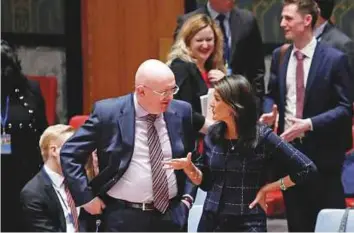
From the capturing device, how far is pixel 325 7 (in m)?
5.94

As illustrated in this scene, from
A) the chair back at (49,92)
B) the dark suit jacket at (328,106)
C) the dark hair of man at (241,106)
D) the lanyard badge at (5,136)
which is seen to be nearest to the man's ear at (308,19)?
the dark suit jacket at (328,106)

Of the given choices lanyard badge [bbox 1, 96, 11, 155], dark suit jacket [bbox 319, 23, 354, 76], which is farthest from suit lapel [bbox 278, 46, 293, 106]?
lanyard badge [bbox 1, 96, 11, 155]

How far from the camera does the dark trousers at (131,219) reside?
14.6 feet

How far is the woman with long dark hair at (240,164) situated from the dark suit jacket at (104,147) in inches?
7.7

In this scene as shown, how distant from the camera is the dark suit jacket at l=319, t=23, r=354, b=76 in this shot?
579 centimetres

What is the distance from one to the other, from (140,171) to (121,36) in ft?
11.7

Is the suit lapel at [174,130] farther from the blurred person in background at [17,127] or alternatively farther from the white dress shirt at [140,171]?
the blurred person in background at [17,127]

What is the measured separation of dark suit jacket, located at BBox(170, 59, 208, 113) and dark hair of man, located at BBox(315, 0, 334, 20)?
0.84 metres

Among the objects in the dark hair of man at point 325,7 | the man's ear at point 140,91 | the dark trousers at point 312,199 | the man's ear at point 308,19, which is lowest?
the dark trousers at point 312,199

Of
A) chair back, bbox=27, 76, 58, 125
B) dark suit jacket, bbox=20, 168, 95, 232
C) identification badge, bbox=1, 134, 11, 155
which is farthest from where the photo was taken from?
chair back, bbox=27, 76, 58, 125

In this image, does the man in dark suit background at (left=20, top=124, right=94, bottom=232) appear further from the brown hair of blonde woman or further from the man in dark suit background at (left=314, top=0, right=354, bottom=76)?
the man in dark suit background at (left=314, top=0, right=354, bottom=76)

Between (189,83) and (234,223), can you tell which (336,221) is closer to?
(234,223)

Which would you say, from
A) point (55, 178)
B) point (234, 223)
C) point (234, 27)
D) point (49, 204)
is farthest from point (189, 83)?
point (234, 223)

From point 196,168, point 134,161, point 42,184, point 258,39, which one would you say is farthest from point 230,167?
point 258,39
